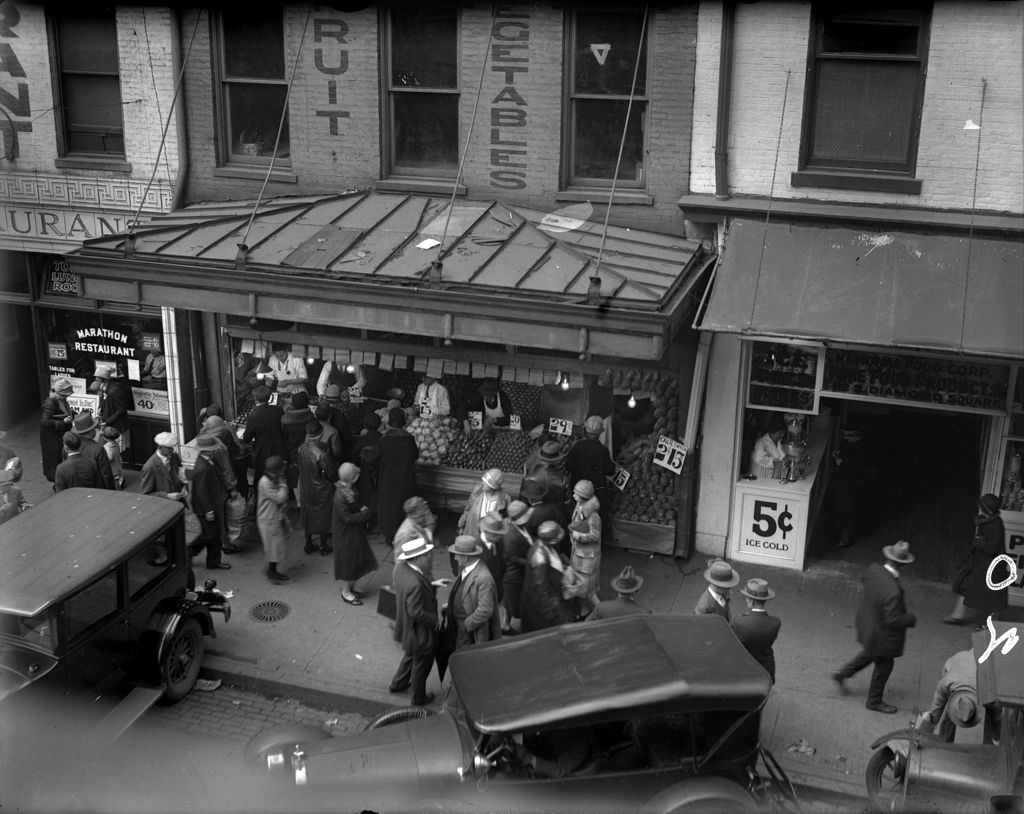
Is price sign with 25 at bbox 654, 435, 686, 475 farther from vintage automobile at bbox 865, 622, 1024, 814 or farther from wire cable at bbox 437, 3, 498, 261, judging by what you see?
vintage automobile at bbox 865, 622, 1024, 814

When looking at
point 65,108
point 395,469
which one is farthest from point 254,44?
point 395,469

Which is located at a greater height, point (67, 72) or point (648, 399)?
point (67, 72)

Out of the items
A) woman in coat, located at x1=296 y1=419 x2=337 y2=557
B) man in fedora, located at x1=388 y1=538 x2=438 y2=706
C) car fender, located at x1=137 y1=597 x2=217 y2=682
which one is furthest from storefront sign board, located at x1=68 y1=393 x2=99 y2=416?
man in fedora, located at x1=388 y1=538 x2=438 y2=706

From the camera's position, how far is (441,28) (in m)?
12.5

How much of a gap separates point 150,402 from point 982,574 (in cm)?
1062

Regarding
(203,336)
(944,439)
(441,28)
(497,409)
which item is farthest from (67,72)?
(944,439)

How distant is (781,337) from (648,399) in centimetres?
250

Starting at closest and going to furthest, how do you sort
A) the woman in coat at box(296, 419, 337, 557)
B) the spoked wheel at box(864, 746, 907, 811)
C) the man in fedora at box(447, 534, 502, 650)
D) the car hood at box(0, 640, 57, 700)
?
the spoked wheel at box(864, 746, 907, 811) < the car hood at box(0, 640, 57, 700) < the man in fedora at box(447, 534, 502, 650) < the woman in coat at box(296, 419, 337, 557)

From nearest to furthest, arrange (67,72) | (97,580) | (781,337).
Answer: (97,580), (781,337), (67,72)

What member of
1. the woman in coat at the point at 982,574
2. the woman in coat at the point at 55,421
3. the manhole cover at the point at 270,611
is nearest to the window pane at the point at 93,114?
the woman in coat at the point at 55,421

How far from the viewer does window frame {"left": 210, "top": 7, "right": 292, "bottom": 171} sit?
1312 cm

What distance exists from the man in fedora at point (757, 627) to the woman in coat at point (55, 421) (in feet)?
29.6

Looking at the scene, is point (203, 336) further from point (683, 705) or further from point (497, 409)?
point (683, 705)

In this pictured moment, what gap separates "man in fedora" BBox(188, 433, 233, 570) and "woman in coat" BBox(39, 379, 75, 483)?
9.55 ft
